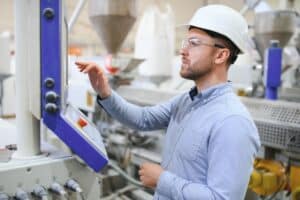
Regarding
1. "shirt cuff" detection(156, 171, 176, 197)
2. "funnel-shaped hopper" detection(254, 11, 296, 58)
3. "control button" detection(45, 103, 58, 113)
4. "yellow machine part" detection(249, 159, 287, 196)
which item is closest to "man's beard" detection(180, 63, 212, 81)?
"shirt cuff" detection(156, 171, 176, 197)

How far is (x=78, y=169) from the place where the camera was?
1.00 metres

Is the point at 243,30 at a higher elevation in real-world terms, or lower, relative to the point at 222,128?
higher

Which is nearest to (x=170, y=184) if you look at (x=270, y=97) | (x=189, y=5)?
(x=270, y=97)

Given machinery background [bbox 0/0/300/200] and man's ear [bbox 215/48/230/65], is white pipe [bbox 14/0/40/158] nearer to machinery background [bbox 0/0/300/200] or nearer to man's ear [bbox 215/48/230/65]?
machinery background [bbox 0/0/300/200]

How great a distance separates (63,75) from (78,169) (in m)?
0.31

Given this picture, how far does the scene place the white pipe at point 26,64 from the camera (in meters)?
0.89

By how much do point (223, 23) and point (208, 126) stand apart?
1.15 feet

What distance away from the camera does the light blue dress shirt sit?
87cm

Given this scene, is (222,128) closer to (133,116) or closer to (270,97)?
(133,116)

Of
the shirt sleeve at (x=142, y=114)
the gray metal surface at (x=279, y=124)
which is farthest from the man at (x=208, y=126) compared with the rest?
the gray metal surface at (x=279, y=124)

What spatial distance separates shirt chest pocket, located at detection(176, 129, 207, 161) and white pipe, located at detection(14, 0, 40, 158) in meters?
0.48

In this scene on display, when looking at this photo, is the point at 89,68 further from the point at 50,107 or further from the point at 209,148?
the point at 209,148

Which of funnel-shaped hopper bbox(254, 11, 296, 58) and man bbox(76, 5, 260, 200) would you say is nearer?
man bbox(76, 5, 260, 200)

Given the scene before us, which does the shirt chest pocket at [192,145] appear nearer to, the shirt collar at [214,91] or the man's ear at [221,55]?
the shirt collar at [214,91]
